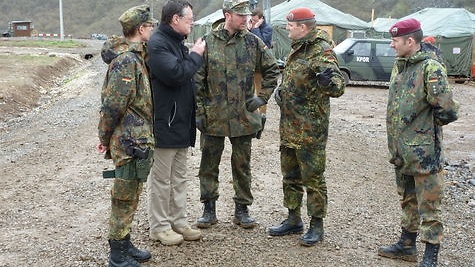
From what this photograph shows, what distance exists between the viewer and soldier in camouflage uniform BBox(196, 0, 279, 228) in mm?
5234

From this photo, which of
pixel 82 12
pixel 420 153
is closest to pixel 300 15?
pixel 420 153

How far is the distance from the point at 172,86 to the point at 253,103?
84 centimetres

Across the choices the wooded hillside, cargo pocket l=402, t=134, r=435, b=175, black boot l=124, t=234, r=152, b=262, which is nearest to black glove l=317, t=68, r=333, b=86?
cargo pocket l=402, t=134, r=435, b=175

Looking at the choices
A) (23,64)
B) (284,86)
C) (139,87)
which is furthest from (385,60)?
(139,87)

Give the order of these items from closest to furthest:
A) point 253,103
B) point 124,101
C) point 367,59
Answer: point 124,101, point 253,103, point 367,59

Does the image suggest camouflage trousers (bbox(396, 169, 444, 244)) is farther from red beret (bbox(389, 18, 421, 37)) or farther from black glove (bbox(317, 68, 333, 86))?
red beret (bbox(389, 18, 421, 37))

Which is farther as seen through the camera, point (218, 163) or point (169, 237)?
point (218, 163)

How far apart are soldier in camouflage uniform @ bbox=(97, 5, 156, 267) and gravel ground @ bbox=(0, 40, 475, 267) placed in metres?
0.60

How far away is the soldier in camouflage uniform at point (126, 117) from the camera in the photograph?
166 inches

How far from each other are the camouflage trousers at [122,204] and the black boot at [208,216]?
118cm

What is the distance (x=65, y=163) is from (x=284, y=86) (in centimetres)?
455

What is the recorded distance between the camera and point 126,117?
430 centimetres

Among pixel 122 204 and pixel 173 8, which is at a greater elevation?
pixel 173 8

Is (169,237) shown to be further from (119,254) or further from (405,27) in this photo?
(405,27)
